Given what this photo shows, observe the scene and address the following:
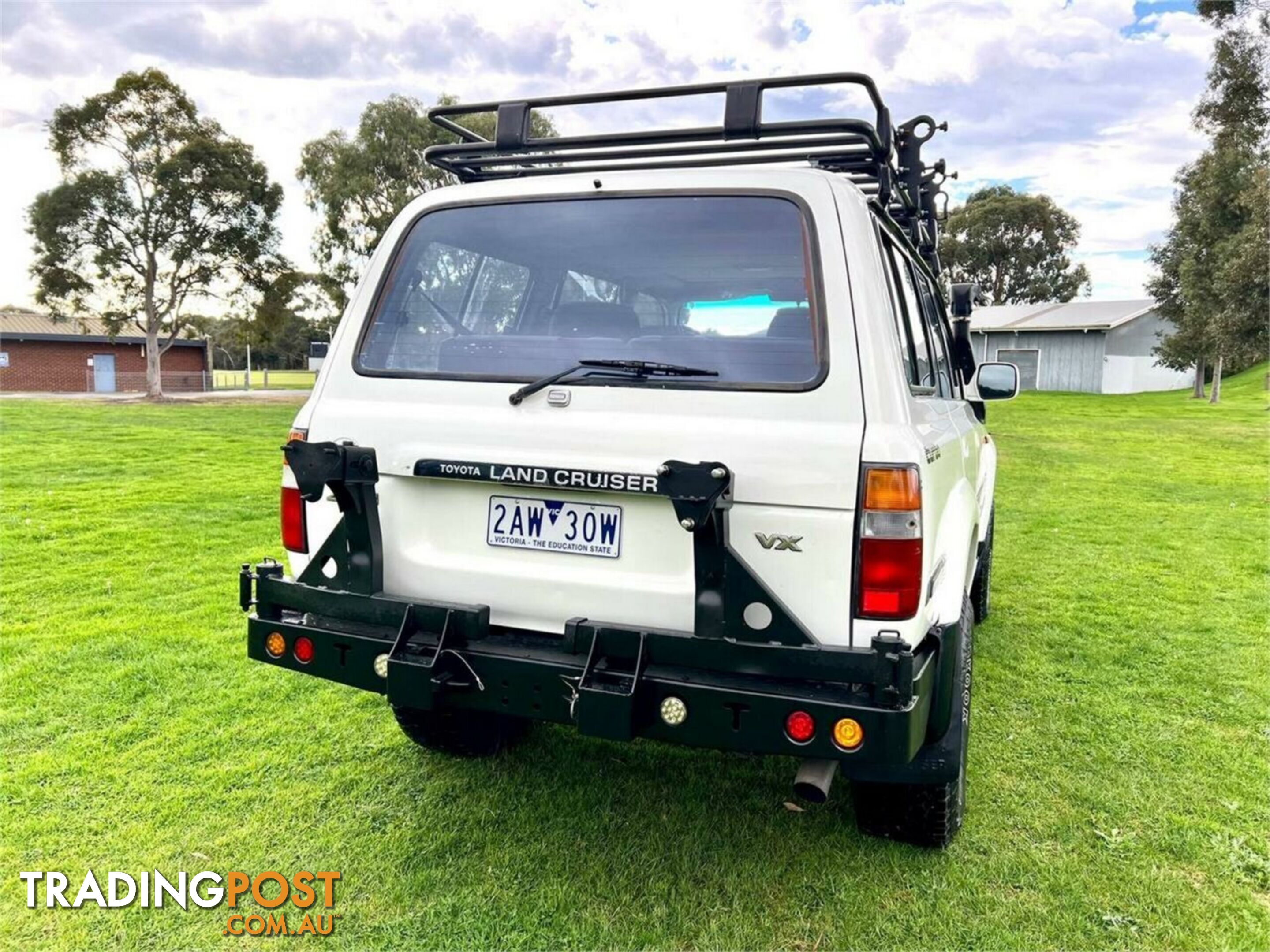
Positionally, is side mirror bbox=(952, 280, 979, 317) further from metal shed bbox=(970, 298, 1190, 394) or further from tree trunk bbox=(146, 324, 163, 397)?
metal shed bbox=(970, 298, 1190, 394)

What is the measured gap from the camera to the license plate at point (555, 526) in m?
2.43

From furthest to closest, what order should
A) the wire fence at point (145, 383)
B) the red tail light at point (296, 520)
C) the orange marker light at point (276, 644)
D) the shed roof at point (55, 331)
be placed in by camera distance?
the wire fence at point (145, 383) < the shed roof at point (55, 331) < the red tail light at point (296, 520) < the orange marker light at point (276, 644)

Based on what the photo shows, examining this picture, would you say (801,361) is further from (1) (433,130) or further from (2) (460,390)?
(1) (433,130)

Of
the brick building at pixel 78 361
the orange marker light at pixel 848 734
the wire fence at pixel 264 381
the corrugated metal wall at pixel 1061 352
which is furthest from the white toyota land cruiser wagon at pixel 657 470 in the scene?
the brick building at pixel 78 361

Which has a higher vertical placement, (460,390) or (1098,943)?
(460,390)

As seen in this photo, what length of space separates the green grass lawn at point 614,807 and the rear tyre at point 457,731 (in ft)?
0.26

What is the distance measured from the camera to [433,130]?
30.2 m

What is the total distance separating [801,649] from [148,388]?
34.0 meters

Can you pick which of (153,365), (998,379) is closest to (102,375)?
(153,365)

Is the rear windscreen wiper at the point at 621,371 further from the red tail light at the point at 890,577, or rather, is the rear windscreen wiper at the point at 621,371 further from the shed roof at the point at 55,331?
the shed roof at the point at 55,331

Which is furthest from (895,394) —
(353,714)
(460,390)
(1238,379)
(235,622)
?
(1238,379)

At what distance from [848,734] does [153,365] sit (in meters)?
34.2

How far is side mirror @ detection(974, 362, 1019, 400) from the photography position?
4.61 metres

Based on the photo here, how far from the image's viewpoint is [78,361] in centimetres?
3944
